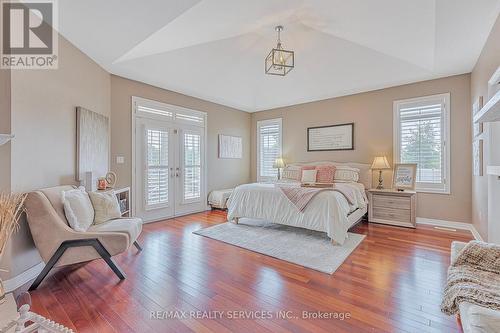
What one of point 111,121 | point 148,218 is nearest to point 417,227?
point 148,218

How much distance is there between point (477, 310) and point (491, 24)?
10.4ft

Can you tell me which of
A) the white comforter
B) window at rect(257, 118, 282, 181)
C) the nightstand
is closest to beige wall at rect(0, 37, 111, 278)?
the white comforter

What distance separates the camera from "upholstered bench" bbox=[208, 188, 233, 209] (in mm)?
5348

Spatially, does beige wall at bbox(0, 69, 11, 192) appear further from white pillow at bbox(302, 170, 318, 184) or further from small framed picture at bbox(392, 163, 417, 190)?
small framed picture at bbox(392, 163, 417, 190)

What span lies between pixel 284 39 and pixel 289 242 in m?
3.10

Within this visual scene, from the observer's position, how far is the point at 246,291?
6.89 ft

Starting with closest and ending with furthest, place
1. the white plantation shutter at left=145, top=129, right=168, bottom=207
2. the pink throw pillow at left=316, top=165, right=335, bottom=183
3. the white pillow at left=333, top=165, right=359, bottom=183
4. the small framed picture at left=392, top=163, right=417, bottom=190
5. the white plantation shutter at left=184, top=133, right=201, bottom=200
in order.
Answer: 1. the small framed picture at left=392, top=163, right=417, bottom=190
2. the white plantation shutter at left=145, top=129, right=168, bottom=207
3. the white pillow at left=333, top=165, right=359, bottom=183
4. the pink throw pillow at left=316, top=165, right=335, bottom=183
5. the white plantation shutter at left=184, top=133, right=201, bottom=200

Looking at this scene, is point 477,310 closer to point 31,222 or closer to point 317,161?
point 31,222

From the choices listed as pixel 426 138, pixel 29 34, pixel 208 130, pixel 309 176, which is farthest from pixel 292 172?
pixel 29 34

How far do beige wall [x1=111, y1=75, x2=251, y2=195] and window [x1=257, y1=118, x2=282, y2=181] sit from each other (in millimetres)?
356

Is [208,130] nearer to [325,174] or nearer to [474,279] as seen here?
[325,174]

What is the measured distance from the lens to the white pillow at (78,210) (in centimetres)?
230

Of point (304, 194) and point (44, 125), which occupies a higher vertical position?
point (44, 125)

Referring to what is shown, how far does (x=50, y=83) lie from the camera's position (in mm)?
2639
